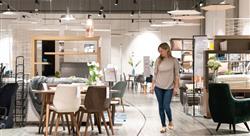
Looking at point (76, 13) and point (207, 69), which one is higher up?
point (76, 13)

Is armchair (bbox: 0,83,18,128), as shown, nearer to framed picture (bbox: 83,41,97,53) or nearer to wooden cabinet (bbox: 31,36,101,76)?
wooden cabinet (bbox: 31,36,101,76)

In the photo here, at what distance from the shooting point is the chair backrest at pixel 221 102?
26.0 ft

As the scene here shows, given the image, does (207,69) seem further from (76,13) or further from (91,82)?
(76,13)

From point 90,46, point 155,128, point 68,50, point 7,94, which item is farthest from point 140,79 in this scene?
point 7,94

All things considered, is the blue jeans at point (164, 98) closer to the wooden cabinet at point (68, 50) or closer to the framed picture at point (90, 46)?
the wooden cabinet at point (68, 50)

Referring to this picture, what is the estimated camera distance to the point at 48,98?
7758 mm

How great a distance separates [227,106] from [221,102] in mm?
160

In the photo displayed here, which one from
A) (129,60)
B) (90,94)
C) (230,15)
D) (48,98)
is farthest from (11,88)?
(129,60)

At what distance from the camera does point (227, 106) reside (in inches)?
313

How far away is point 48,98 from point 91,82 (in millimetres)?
909

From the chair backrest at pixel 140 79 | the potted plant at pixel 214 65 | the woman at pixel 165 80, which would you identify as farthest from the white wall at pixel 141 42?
the woman at pixel 165 80

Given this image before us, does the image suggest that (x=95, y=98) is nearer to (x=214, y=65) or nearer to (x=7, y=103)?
(x=7, y=103)

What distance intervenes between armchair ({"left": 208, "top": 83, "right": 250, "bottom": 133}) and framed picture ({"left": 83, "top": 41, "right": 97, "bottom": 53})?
19.9 feet

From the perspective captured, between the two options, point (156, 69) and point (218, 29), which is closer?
point (156, 69)
